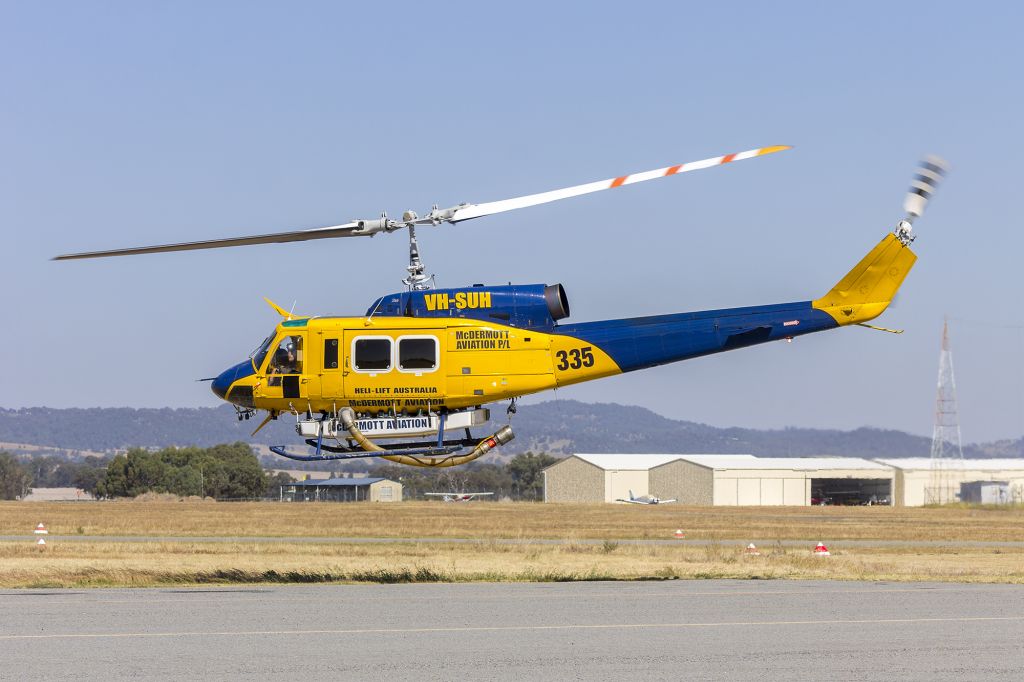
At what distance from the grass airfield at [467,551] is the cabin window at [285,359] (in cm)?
877

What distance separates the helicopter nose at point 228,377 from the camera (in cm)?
2362

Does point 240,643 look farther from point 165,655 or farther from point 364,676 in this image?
point 364,676

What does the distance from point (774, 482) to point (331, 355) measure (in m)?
105

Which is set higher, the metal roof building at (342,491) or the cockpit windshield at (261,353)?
the cockpit windshield at (261,353)

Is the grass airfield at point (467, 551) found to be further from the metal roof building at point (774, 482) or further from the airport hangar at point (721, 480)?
the airport hangar at point (721, 480)

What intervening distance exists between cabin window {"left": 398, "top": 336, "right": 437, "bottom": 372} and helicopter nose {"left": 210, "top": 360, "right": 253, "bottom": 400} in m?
3.07

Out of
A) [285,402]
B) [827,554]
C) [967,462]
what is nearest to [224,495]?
[967,462]

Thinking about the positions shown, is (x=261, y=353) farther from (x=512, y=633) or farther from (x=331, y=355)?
(x=512, y=633)

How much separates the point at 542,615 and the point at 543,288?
19.2 feet

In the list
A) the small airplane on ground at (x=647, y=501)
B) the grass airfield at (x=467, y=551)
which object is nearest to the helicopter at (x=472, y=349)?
the grass airfield at (x=467, y=551)

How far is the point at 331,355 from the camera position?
22.9m

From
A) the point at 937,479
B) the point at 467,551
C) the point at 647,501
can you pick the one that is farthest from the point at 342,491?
the point at 467,551

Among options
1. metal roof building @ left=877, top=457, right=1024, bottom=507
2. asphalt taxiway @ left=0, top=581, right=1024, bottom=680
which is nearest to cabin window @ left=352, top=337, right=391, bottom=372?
asphalt taxiway @ left=0, top=581, right=1024, bottom=680

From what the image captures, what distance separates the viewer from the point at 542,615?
73.6ft
